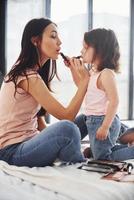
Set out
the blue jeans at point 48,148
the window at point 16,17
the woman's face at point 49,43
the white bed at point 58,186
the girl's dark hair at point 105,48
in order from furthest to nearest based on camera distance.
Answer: the window at point 16,17 < the girl's dark hair at point 105,48 < the woman's face at point 49,43 < the blue jeans at point 48,148 < the white bed at point 58,186

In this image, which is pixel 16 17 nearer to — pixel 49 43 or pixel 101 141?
pixel 49 43

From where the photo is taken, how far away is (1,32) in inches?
144

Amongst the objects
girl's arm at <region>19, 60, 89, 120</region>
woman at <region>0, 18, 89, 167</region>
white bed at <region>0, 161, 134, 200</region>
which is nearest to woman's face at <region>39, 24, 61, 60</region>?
woman at <region>0, 18, 89, 167</region>

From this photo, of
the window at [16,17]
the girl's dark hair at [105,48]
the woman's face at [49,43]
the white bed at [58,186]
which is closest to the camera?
the white bed at [58,186]

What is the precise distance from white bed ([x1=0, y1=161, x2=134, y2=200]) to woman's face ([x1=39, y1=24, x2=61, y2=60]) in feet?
1.73

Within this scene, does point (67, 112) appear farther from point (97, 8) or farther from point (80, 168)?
point (97, 8)

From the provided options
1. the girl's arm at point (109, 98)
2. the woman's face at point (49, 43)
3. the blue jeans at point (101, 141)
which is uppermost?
the woman's face at point (49, 43)

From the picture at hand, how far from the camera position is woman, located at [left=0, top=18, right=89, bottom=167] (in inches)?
51.8

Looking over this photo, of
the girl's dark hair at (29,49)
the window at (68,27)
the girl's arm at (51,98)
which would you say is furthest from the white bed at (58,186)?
the window at (68,27)

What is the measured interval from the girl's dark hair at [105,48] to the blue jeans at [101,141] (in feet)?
0.84

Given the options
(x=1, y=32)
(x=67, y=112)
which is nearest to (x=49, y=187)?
(x=67, y=112)

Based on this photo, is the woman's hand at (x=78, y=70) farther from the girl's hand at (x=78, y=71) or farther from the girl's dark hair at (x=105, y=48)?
the girl's dark hair at (x=105, y=48)

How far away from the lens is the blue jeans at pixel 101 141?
1.49 meters

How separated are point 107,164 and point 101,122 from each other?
0.30m
